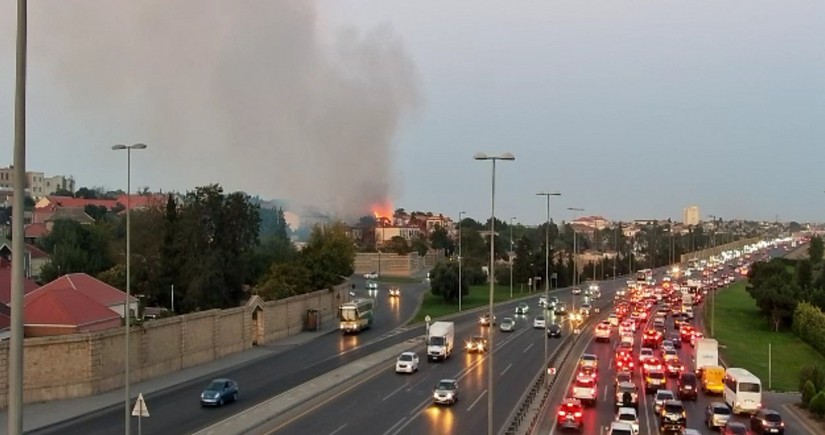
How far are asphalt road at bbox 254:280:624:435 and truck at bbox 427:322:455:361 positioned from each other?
584 millimetres

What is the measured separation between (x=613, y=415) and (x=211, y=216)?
58142 mm

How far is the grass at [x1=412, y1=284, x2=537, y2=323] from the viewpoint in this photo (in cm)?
8667

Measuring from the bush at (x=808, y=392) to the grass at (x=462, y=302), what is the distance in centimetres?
4369

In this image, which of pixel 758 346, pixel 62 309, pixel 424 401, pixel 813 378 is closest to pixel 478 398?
pixel 424 401

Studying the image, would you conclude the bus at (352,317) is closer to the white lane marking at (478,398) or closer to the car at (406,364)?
the car at (406,364)

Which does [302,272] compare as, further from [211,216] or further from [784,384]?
[784,384]

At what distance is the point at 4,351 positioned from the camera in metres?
34.1

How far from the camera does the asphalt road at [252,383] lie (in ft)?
104

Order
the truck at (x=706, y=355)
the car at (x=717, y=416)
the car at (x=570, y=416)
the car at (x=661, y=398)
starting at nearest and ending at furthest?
1. the car at (x=570, y=416)
2. the car at (x=717, y=416)
3. the car at (x=661, y=398)
4. the truck at (x=706, y=355)

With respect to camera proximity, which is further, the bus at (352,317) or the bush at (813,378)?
the bus at (352,317)

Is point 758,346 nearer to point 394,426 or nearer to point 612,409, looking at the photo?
point 612,409

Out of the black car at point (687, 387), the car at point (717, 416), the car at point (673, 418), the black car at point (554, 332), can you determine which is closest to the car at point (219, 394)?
the car at point (673, 418)

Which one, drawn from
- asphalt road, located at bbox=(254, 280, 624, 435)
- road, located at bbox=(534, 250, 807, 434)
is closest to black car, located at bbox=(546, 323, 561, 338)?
asphalt road, located at bbox=(254, 280, 624, 435)

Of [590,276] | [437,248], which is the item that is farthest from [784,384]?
[437,248]
